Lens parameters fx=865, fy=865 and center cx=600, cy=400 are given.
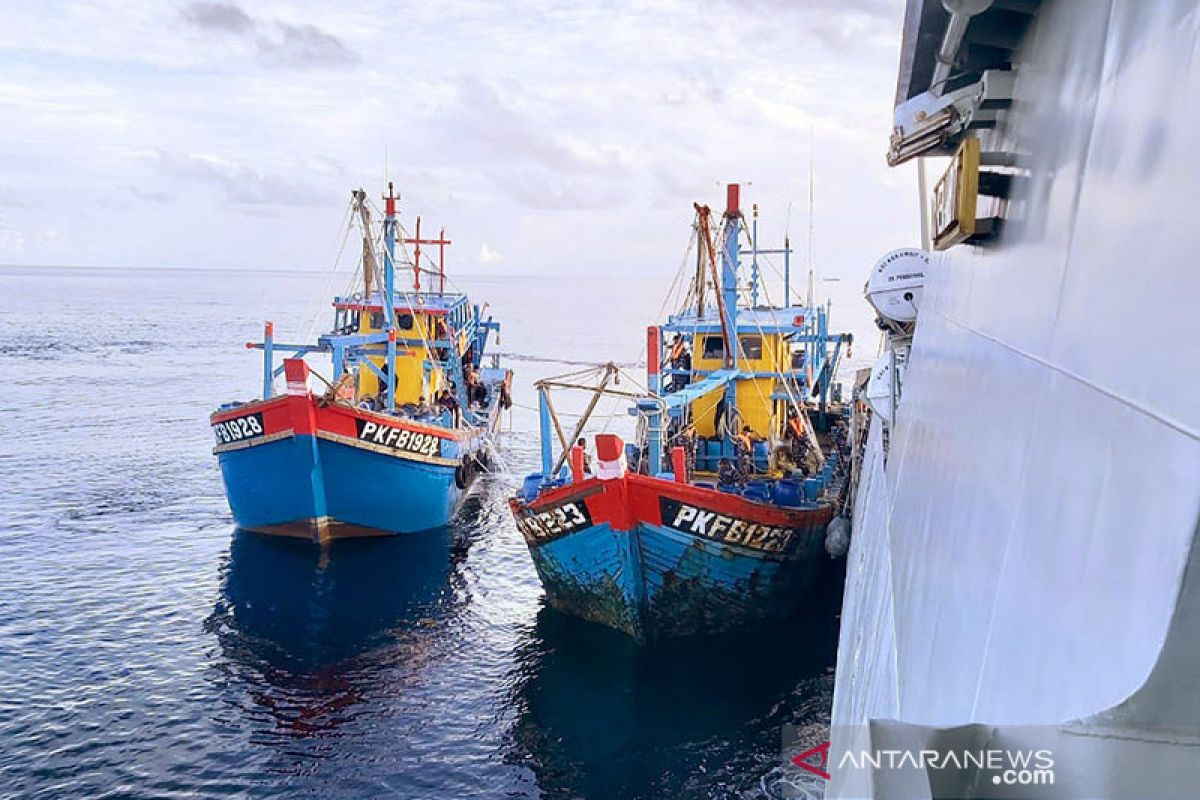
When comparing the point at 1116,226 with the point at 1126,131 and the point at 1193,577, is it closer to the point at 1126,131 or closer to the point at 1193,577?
the point at 1126,131

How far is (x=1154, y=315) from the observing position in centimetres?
228

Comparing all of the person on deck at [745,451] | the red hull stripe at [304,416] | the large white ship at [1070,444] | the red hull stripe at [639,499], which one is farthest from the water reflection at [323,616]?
the large white ship at [1070,444]

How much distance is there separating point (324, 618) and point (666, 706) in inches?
329

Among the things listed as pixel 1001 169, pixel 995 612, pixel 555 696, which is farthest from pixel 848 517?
pixel 995 612

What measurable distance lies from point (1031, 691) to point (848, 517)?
17.3m

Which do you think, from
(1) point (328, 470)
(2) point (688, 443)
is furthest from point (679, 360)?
(1) point (328, 470)

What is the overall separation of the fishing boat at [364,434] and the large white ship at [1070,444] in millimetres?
18871

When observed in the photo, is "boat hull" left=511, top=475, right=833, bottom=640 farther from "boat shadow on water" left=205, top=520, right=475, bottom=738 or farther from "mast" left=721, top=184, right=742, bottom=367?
"mast" left=721, top=184, right=742, bottom=367

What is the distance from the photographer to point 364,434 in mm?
22656

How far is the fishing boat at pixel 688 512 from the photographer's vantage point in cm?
1577

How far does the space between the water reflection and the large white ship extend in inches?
492

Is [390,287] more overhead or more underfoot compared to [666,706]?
more overhead

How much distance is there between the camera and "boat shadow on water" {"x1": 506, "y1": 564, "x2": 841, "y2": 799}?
42.9 feet

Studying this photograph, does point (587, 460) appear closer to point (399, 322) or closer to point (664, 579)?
point (664, 579)
